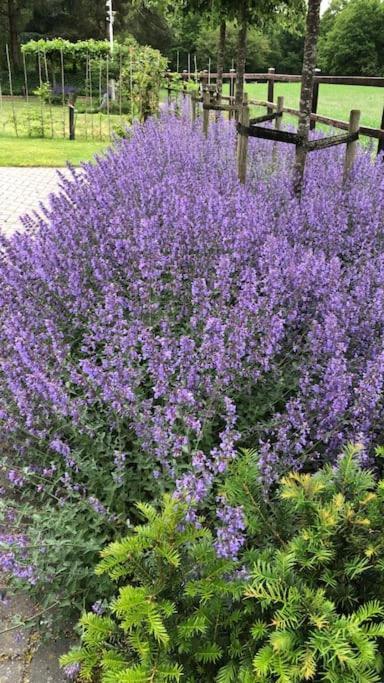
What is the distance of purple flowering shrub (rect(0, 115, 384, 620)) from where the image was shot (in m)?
2.27

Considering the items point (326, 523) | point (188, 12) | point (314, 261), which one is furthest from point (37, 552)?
point (188, 12)

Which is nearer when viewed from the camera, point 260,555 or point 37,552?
point 260,555

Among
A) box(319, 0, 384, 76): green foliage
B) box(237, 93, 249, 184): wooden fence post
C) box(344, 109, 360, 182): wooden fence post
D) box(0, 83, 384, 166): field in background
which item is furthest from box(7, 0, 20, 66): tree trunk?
box(344, 109, 360, 182): wooden fence post

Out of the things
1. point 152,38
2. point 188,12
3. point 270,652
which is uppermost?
point 152,38

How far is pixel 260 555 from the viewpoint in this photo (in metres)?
1.60

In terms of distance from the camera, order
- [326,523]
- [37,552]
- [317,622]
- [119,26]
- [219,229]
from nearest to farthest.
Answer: [317,622], [326,523], [37,552], [219,229], [119,26]

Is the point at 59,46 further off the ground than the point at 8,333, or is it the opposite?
the point at 59,46

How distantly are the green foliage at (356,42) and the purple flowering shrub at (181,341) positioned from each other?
161 ft

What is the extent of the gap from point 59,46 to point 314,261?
28254 millimetres

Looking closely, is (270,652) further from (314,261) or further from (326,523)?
(314,261)

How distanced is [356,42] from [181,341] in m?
56.4

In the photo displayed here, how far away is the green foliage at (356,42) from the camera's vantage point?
48.6 metres

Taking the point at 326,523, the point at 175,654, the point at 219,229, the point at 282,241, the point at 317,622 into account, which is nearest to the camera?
the point at 317,622

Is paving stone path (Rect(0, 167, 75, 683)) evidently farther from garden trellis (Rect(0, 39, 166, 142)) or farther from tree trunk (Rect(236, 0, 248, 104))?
garden trellis (Rect(0, 39, 166, 142))
